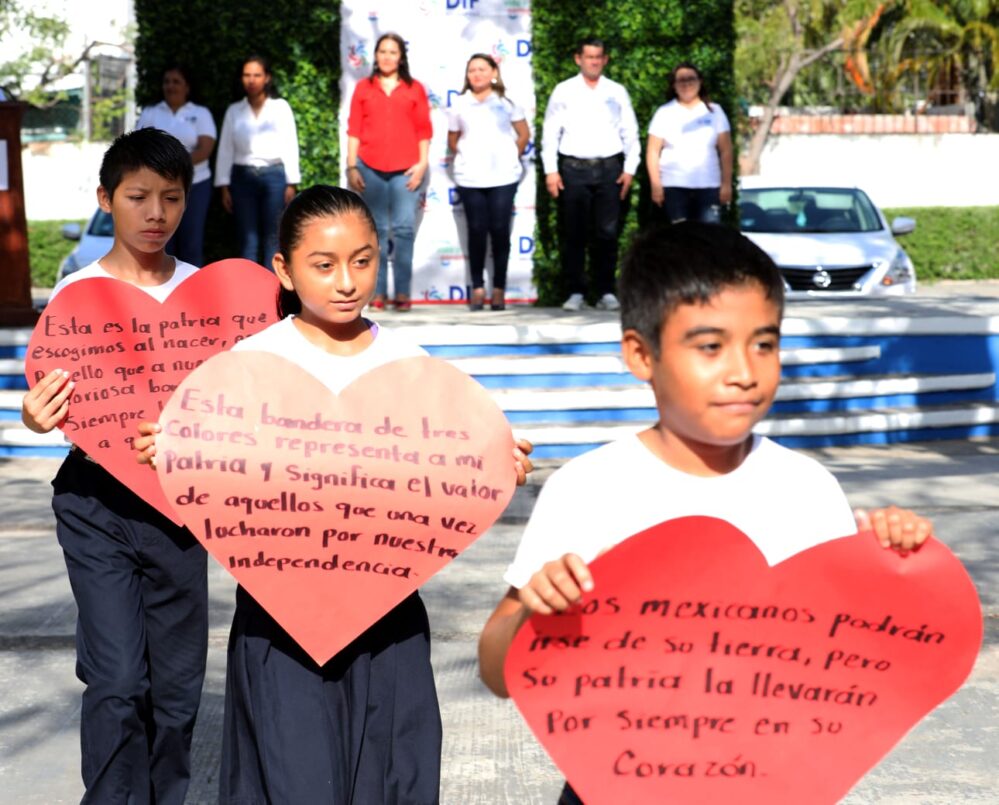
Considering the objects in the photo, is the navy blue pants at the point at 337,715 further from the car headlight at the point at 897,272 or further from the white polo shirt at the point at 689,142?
the car headlight at the point at 897,272

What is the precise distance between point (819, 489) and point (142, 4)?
1100 centimetres

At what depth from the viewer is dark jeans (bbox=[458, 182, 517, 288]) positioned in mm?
11805

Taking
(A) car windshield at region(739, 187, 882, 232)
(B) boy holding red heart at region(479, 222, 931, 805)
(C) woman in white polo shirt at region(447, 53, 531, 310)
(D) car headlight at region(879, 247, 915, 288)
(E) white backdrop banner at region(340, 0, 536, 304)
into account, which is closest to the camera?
(B) boy holding red heart at region(479, 222, 931, 805)

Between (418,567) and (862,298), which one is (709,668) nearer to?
(418,567)

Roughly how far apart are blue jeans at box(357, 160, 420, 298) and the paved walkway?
3.73 metres

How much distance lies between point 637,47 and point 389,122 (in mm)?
2392

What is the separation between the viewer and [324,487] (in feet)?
11.3

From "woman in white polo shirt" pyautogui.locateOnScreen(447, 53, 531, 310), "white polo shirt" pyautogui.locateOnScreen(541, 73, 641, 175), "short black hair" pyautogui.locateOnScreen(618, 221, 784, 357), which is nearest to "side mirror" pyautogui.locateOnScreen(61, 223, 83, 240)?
"woman in white polo shirt" pyautogui.locateOnScreen(447, 53, 531, 310)

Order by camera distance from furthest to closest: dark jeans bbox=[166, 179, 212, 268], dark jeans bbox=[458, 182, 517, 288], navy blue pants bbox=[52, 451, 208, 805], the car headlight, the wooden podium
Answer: the car headlight → dark jeans bbox=[458, 182, 517, 288] → dark jeans bbox=[166, 179, 212, 268] → the wooden podium → navy blue pants bbox=[52, 451, 208, 805]

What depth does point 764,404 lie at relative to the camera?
2410 mm

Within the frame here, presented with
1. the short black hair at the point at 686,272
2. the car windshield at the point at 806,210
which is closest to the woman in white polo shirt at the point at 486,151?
the car windshield at the point at 806,210

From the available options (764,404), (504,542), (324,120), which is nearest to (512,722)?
(504,542)

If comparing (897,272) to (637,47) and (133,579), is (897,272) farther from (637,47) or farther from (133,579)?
(133,579)

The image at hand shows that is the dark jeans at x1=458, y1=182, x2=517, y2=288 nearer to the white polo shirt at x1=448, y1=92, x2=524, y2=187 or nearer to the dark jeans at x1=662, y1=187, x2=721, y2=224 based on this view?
the white polo shirt at x1=448, y1=92, x2=524, y2=187
